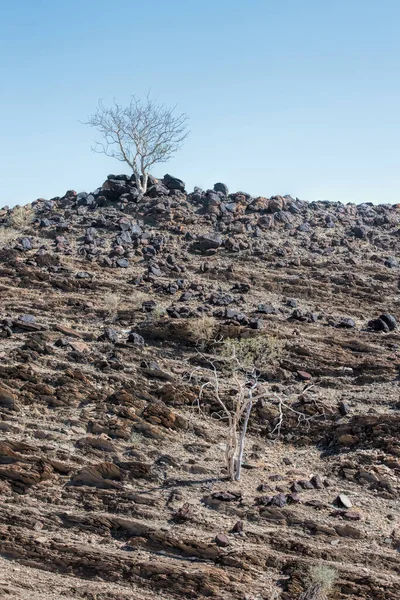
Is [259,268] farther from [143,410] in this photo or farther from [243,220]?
[143,410]

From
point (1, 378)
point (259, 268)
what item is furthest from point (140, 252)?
point (1, 378)

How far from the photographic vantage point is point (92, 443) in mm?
12430

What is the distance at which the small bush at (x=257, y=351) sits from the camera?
51.0ft

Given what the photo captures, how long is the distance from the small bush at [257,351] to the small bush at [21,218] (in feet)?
38.7

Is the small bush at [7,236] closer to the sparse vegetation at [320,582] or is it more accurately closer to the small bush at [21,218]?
the small bush at [21,218]

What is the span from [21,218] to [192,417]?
14.1 metres

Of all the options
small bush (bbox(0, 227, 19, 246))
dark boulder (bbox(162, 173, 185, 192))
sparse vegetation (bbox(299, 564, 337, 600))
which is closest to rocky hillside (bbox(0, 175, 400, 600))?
sparse vegetation (bbox(299, 564, 337, 600))

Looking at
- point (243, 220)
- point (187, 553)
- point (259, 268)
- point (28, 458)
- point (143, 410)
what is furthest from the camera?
point (243, 220)

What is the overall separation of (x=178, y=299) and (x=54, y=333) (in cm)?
389

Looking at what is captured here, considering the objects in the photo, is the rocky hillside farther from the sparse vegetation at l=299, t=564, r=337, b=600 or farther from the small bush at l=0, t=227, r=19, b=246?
the small bush at l=0, t=227, r=19, b=246

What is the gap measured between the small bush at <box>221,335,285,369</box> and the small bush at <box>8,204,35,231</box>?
11.8 m

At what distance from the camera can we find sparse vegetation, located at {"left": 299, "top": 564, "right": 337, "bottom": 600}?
30.2 ft

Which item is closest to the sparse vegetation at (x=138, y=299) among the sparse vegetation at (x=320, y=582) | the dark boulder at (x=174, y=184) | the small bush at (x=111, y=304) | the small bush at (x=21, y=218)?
the small bush at (x=111, y=304)

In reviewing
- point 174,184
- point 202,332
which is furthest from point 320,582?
point 174,184
